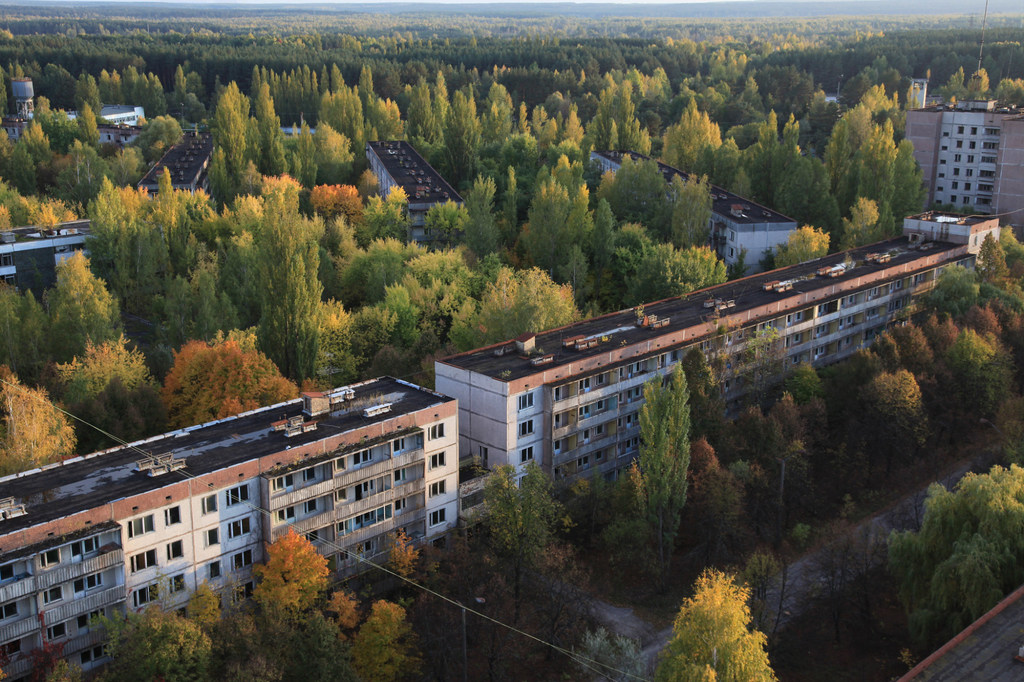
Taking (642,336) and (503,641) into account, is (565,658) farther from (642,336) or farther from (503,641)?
(642,336)

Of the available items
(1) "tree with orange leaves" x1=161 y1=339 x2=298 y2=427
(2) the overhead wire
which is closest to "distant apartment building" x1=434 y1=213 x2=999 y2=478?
(2) the overhead wire

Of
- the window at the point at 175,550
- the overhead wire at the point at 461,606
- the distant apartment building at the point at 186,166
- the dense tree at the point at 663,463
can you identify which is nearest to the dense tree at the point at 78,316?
the overhead wire at the point at 461,606

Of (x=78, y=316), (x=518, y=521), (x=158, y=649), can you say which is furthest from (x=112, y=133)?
(x=158, y=649)

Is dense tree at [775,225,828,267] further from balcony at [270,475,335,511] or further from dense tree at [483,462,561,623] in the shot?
balcony at [270,475,335,511]

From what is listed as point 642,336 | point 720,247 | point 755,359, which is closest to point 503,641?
point 642,336

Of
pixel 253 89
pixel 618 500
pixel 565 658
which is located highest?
pixel 253 89
